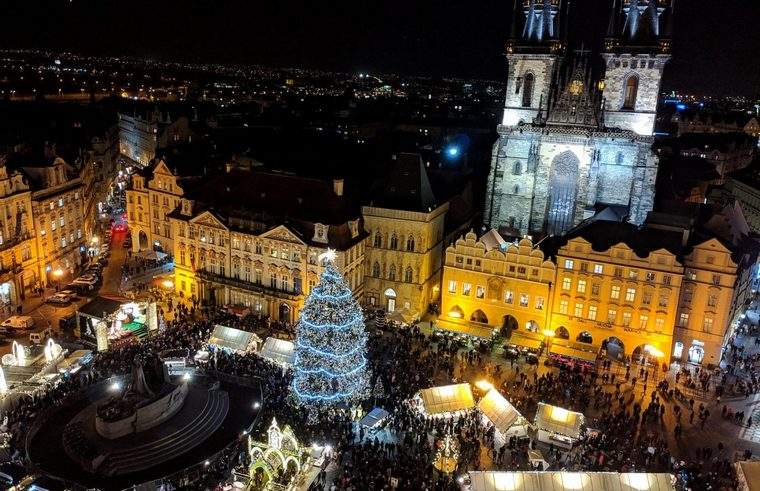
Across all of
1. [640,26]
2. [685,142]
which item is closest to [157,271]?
[640,26]

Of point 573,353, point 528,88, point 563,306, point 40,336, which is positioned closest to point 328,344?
point 573,353

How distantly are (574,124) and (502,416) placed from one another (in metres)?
37.9

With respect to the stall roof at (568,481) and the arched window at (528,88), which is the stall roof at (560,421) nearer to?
the stall roof at (568,481)

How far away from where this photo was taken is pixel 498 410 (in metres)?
42.5

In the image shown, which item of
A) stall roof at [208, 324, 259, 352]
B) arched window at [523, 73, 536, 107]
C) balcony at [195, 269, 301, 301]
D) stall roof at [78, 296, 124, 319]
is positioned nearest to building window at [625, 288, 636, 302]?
arched window at [523, 73, 536, 107]

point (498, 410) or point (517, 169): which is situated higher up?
point (517, 169)

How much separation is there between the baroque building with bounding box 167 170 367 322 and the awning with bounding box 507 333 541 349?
16.0 m

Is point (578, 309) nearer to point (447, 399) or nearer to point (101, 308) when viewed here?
point (447, 399)

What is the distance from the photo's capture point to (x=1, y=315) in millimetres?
59188

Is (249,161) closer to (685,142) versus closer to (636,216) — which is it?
(636,216)

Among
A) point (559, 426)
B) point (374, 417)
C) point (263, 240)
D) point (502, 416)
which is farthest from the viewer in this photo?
point (263, 240)

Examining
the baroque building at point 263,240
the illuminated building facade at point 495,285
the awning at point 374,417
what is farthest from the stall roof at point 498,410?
the baroque building at point 263,240

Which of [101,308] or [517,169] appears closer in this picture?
[101,308]

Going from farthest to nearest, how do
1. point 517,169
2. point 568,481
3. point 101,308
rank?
point 517,169 → point 101,308 → point 568,481
